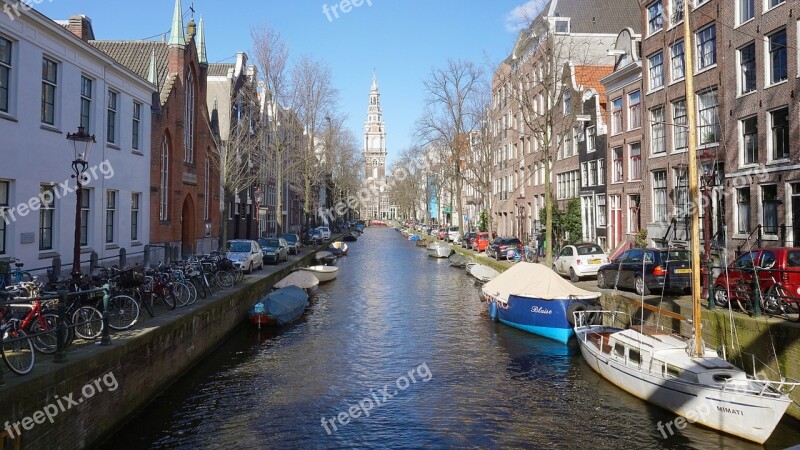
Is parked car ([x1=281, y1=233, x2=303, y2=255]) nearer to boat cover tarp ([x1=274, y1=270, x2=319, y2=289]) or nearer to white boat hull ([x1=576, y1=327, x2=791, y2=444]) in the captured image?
boat cover tarp ([x1=274, y1=270, x2=319, y2=289])

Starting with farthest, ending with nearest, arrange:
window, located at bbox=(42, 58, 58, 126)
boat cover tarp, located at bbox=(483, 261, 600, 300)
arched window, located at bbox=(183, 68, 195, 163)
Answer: arched window, located at bbox=(183, 68, 195, 163) < boat cover tarp, located at bbox=(483, 261, 600, 300) < window, located at bbox=(42, 58, 58, 126)

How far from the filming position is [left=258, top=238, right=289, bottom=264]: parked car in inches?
1330

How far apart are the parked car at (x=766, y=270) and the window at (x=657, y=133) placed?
603 inches

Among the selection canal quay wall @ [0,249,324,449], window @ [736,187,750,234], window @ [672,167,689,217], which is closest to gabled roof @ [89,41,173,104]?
canal quay wall @ [0,249,324,449]

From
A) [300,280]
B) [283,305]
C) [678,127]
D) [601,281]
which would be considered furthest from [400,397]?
[678,127]

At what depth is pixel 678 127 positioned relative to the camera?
2823cm

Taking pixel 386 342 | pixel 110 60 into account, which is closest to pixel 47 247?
pixel 110 60

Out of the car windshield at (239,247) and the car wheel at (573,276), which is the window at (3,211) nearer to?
the car windshield at (239,247)

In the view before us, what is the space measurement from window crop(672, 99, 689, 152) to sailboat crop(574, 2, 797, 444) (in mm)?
15664

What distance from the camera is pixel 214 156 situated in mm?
37656

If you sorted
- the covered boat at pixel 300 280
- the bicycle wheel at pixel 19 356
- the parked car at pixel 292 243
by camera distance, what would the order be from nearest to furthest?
the bicycle wheel at pixel 19 356, the covered boat at pixel 300 280, the parked car at pixel 292 243

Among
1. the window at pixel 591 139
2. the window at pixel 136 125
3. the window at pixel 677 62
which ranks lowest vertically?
the window at pixel 136 125

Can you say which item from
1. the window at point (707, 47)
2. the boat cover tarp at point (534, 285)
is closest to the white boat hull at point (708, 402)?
the boat cover tarp at point (534, 285)

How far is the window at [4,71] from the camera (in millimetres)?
16188
